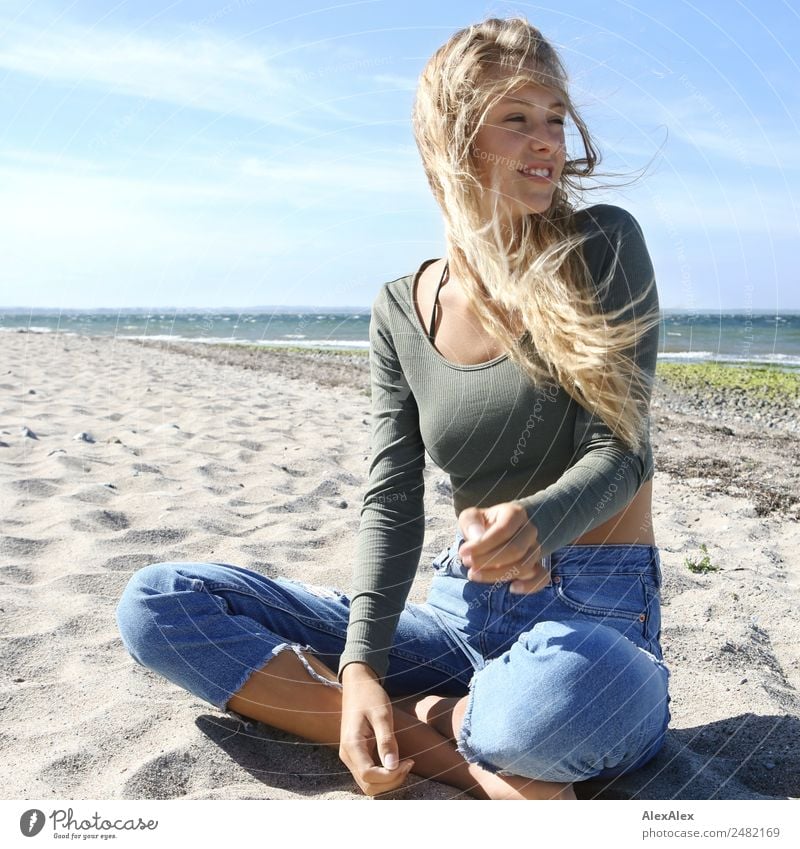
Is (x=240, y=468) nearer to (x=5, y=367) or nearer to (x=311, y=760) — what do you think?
(x=311, y=760)

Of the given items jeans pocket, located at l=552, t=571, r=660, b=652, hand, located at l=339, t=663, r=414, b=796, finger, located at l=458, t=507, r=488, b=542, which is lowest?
hand, located at l=339, t=663, r=414, b=796

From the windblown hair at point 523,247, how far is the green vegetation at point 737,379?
572 centimetres

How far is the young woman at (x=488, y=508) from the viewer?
1468 mm

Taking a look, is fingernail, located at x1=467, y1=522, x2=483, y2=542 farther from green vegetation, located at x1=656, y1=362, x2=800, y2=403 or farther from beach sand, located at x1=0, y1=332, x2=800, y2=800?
green vegetation, located at x1=656, y1=362, x2=800, y2=403

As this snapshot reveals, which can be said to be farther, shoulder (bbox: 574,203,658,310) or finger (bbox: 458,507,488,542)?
shoulder (bbox: 574,203,658,310)

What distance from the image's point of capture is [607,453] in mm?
1515

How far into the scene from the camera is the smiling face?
5.37 feet

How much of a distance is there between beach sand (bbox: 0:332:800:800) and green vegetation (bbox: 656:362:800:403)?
244 cm

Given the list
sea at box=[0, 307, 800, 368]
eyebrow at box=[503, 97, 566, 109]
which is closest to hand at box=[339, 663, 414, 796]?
eyebrow at box=[503, 97, 566, 109]

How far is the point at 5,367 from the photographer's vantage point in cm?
813

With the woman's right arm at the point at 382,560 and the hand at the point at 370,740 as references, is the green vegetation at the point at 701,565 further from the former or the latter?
the hand at the point at 370,740

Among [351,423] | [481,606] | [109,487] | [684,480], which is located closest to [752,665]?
[481,606]

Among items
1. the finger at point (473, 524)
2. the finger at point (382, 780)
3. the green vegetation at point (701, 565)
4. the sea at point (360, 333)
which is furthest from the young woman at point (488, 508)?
the sea at point (360, 333)

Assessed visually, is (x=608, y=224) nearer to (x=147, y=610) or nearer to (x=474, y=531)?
(x=474, y=531)
